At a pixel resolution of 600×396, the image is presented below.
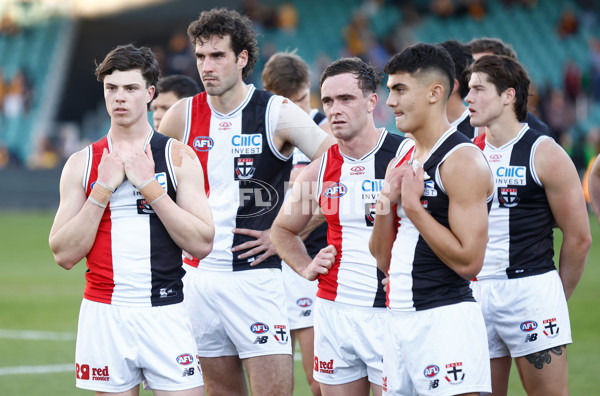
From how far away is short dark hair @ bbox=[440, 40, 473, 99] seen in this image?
640 centimetres

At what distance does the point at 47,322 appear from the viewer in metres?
11.9

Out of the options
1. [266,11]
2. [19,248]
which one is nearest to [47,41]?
[266,11]

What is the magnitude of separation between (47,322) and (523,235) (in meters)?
8.22

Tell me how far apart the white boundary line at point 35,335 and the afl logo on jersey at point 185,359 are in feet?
21.4

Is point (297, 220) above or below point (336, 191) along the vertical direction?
below

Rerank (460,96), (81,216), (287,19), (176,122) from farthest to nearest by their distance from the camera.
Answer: (287,19), (460,96), (176,122), (81,216)

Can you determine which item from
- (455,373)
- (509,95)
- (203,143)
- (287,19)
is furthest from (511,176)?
(287,19)

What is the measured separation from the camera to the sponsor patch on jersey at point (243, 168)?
19.6 ft

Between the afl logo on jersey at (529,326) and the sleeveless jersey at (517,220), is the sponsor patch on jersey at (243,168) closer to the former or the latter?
the sleeveless jersey at (517,220)

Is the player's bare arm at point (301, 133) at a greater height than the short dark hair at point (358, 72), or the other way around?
the short dark hair at point (358, 72)

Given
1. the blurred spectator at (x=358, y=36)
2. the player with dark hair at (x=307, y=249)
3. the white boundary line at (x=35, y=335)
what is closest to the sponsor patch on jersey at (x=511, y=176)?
the player with dark hair at (x=307, y=249)

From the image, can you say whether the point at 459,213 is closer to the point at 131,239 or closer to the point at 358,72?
the point at 358,72

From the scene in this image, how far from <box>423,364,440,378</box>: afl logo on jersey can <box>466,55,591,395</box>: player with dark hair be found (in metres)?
1.30

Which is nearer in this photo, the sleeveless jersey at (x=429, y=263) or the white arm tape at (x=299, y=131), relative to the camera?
the sleeveless jersey at (x=429, y=263)
